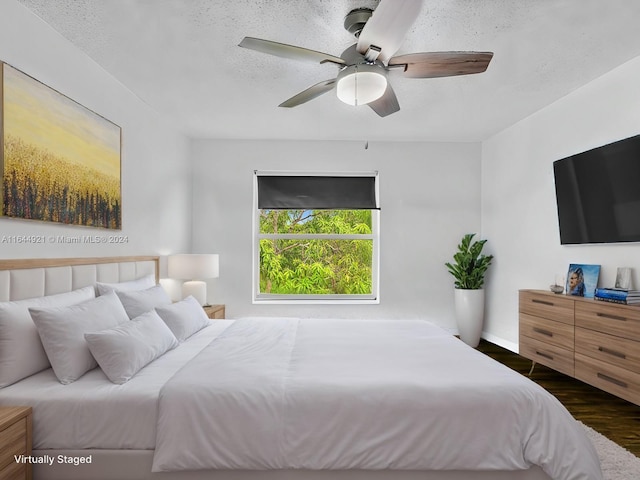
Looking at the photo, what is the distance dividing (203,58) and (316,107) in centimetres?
Answer: 134

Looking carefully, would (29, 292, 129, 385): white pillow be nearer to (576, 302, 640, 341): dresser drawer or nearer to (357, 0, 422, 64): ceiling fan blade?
(357, 0, 422, 64): ceiling fan blade

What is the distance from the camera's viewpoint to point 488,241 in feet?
17.8

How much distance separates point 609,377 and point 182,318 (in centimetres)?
301

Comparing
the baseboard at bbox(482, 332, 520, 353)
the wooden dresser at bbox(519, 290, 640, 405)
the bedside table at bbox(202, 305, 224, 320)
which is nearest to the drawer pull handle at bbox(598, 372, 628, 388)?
the wooden dresser at bbox(519, 290, 640, 405)

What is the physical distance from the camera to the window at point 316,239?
18.1ft

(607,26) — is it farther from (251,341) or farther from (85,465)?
(85,465)

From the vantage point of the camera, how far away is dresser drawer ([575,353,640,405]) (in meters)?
2.75

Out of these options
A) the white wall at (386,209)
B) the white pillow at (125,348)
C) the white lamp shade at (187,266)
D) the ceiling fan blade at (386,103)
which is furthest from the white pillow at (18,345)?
the white wall at (386,209)

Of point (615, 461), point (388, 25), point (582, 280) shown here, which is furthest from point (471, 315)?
point (388, 25)

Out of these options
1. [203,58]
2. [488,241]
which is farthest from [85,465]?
[488,241]

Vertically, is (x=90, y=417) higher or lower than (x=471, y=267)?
lower

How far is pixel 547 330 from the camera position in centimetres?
363

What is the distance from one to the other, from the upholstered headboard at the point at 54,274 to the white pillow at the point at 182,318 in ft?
1.75

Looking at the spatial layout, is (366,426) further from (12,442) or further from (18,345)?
(18,345)
